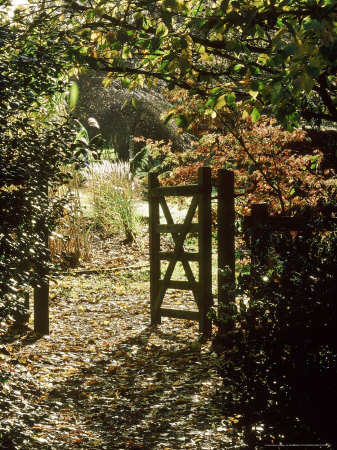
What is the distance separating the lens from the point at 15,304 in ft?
12.7

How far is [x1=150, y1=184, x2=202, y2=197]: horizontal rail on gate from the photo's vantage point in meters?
5.96

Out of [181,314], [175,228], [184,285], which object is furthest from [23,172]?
[181,314]

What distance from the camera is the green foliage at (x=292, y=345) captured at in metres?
2.63

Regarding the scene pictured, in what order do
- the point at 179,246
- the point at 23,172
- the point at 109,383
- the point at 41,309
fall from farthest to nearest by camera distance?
the point at 179,246 → the point at 41,309 → the point at 109,383 → the point at 23,172

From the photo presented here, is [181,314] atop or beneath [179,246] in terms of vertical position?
beneath

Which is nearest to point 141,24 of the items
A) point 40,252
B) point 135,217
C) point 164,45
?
point 164,45

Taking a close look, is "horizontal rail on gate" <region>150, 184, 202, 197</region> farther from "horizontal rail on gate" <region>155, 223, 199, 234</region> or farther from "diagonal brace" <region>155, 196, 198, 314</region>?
"horizontal rail on gate" <region>155, 223, 199, 234</region>

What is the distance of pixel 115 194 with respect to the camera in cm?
1241

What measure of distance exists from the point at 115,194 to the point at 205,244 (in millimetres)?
6731

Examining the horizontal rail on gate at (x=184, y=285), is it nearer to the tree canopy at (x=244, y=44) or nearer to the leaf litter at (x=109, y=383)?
the leaf litter at (x=109, y=383)

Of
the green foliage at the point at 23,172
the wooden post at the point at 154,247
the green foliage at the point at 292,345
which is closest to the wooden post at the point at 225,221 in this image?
the wooden post at the point at 154,247

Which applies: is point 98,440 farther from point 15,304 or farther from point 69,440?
point 15,304

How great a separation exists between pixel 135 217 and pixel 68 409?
8636mm

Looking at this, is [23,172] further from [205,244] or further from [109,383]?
[205,244]
